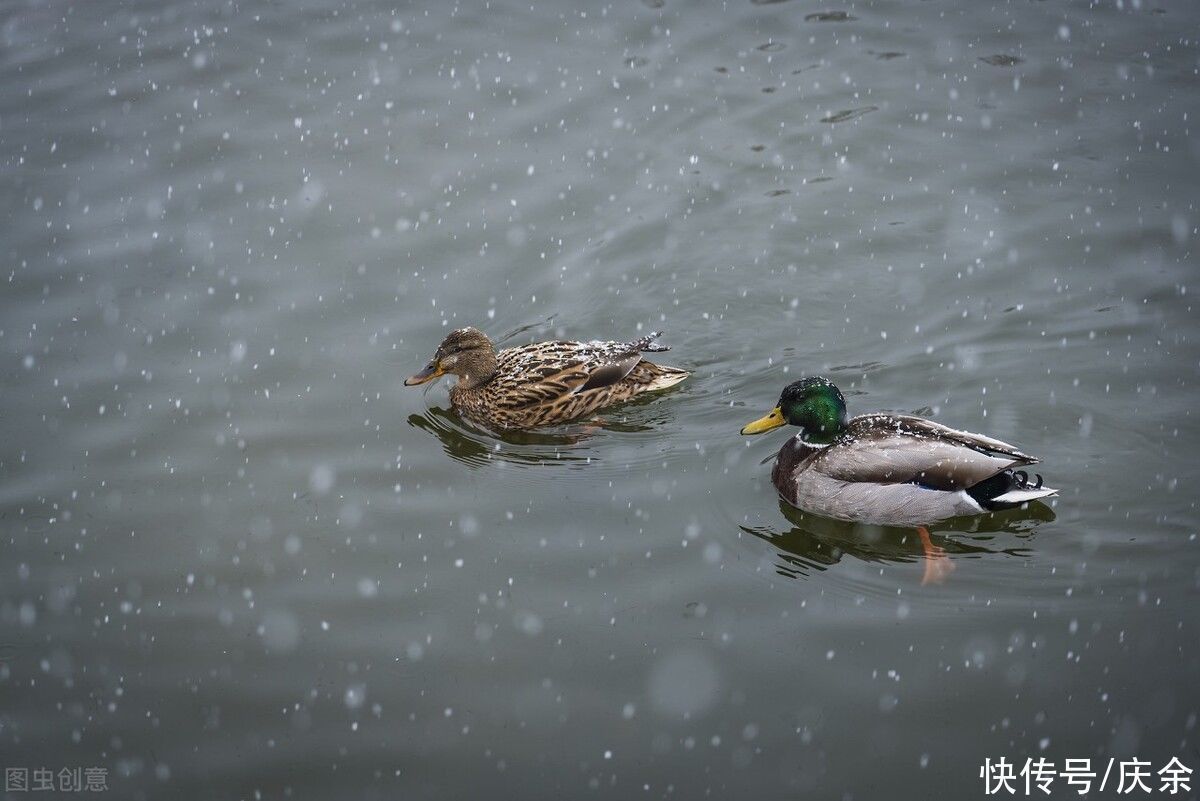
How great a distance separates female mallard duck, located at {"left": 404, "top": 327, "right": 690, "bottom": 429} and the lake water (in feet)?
Result: 0.72

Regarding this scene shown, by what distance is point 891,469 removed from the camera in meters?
7.29

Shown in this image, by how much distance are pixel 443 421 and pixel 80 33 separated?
7031 millimetres

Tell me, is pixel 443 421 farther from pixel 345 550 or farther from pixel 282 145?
pixel 282 145

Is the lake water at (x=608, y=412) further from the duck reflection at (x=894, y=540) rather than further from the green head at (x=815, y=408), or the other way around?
the green head at (x=815, y=408)

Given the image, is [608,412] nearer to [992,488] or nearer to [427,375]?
[427,375]

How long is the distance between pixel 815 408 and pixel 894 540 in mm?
921

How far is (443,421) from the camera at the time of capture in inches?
342

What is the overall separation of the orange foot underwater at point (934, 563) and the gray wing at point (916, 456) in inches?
12.3

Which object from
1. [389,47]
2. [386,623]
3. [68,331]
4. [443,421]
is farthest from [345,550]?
[389,47]

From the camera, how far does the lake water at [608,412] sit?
6164mm

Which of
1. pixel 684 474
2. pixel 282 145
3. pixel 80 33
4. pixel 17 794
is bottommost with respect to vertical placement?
pixel 17 794

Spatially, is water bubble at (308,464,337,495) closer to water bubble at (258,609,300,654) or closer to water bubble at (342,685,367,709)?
water bubble at (258,609,300,654)

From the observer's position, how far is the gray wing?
7191mm

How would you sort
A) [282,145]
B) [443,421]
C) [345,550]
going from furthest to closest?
1. [282,145]
2. [443,421]
3. [345,550]
